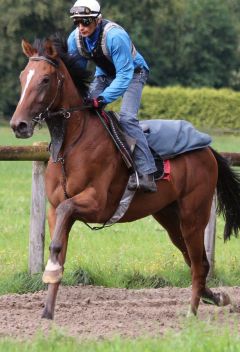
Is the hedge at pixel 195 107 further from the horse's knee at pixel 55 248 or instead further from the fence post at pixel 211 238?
the horse's knee at pixel 55 248

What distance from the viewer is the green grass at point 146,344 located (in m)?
5.43

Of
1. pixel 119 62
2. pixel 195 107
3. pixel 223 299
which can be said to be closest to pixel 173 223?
pixel 223 299

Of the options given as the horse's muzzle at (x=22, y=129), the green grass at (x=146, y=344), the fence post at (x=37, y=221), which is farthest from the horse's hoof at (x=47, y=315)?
the fence post at (x=37, y=221)

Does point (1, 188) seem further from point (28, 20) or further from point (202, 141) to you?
point (28, 20)

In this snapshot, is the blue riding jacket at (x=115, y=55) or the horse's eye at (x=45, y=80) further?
the blue riding jacket at (x=115, y=55)

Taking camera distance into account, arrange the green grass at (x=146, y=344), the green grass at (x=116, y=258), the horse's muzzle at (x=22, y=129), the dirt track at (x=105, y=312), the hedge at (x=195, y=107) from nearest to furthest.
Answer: the green grass at (x=146, y=344) → the dirt track at (x=105, y=312) → the horse's muzzle at (x=22, y=129) → the green grass at (x=116, y=258) → the hedge at (x=195, y=107)

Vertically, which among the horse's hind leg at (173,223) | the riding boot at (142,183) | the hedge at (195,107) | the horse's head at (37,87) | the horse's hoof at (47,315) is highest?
the horse's head at (37,87)

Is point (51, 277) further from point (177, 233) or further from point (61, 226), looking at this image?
point (177, 233)

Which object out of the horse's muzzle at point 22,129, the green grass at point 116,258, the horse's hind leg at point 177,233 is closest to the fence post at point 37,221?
the green grass at point 116,258

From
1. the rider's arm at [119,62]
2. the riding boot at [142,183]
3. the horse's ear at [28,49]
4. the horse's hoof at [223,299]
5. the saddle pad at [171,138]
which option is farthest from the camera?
the horse's hoof at [223,299]

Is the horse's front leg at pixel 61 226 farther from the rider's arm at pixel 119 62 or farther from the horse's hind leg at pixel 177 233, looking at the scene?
the horse's hind leg at pixel 177 233

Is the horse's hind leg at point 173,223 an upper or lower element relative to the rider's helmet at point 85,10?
lower

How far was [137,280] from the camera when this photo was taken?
9.55 m

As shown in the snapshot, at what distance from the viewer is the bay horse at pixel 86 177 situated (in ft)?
23.4
